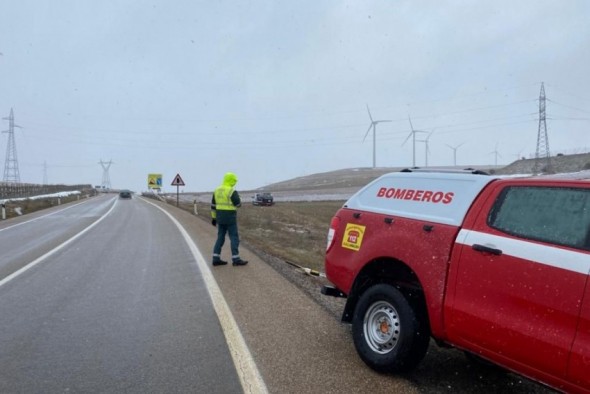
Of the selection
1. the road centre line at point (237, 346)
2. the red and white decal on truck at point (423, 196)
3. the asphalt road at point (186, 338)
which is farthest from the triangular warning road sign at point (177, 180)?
the red and white decal on truck at point (423, 196)

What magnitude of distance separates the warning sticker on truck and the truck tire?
489 mm

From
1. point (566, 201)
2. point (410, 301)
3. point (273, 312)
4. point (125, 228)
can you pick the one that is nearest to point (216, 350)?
point (273, 312)

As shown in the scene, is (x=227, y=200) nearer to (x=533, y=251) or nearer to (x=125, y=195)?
(x=533, y=251)

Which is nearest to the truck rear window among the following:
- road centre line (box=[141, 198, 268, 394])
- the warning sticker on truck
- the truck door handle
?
the truck door handle

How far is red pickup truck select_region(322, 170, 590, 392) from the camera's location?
10.5ft

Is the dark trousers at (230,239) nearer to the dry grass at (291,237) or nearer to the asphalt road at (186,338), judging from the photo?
the asphalt road at (186,338)

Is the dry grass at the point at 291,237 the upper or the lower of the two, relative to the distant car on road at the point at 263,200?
lower

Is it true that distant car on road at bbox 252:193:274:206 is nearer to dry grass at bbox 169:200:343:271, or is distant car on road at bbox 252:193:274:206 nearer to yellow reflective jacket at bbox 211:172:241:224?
dry grass at bbox 169:200:343:271

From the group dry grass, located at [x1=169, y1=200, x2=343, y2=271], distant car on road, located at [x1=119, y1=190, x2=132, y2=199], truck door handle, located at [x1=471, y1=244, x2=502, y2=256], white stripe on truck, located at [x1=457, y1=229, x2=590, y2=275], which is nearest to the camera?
white stripe on truck, located at [x1=457, y1=229, x2=590, y2=275]

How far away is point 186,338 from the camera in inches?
213

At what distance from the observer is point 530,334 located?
131 inches

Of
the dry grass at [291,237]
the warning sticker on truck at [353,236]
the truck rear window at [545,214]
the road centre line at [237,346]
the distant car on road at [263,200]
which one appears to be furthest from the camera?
the distant car on road at [263,200]

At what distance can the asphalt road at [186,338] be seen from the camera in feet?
13.9

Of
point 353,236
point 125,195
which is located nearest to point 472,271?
point 353,236
